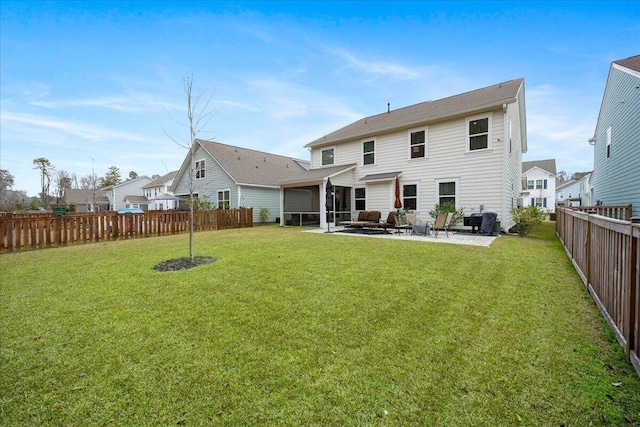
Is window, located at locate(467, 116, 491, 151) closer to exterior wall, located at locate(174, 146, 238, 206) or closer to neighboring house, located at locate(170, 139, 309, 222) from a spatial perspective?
neighboring house, located at locate(170, 139, 309, 222)

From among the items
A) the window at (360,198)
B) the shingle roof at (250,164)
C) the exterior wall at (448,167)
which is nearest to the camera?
the exterior wall at (448,167)

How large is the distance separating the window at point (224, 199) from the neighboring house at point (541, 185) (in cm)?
3926

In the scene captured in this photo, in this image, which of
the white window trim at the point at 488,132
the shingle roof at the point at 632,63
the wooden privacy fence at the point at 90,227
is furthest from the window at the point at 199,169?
the shingle roof at the point at 632,63

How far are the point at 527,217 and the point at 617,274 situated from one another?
853cm

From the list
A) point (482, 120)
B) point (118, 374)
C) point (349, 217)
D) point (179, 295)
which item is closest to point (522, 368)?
point (118, 374)

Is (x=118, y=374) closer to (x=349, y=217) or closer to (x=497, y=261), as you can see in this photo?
(x=497, y=261)

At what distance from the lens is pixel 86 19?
10.7 m

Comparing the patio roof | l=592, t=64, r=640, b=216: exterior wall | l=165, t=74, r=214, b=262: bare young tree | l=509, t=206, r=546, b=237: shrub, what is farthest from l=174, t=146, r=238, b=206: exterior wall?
Result: l=592, t=64, r=640, b=216: exterior wall

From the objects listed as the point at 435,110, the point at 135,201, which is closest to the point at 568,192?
the point at 435,110

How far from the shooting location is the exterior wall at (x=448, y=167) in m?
11.1

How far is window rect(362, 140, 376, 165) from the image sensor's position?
1505cm

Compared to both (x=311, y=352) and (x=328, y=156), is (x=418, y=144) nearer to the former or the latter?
(x=328, y=156)

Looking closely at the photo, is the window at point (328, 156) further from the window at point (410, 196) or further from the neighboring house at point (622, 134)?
the neighboring house at point (622, 134)

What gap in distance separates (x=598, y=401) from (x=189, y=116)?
783 centimetres
